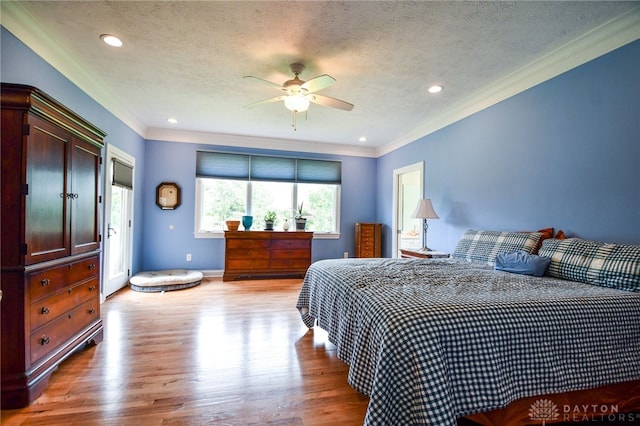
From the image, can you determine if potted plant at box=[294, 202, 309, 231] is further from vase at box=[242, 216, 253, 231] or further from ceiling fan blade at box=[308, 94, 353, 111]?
ceiling fan blade at box=[308, 94, 353, 111]

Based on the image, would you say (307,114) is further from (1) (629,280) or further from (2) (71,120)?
(1) (629,280)

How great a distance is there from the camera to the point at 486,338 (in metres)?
1.27

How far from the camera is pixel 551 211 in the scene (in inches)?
103

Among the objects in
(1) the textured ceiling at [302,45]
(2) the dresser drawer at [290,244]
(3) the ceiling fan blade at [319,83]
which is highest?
(1) the textured ceiling at [302,45]

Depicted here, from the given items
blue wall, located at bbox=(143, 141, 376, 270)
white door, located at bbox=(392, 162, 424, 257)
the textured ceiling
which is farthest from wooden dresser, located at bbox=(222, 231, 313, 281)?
the textured ceiling

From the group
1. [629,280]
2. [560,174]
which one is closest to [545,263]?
[629,280]

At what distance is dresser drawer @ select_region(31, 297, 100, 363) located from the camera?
1.76 m


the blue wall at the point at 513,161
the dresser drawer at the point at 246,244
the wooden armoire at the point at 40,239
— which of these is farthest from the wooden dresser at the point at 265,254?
the wooden armoire at the point at 40,239

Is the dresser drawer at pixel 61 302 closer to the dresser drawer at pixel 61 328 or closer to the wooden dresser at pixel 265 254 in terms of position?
the dresser drawer at pixel 61 328

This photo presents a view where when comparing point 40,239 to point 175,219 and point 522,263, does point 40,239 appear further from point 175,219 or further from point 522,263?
point 175,219

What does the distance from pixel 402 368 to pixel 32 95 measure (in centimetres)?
238

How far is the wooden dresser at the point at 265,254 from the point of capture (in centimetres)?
492

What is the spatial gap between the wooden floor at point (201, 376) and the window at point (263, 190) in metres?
2.41
